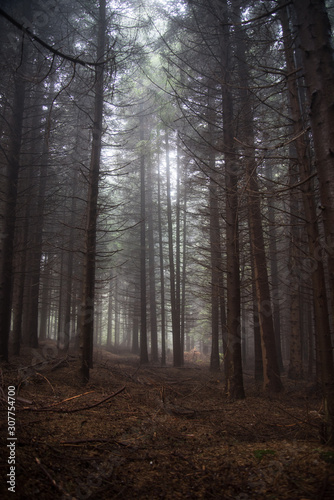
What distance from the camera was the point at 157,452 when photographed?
3449 mm

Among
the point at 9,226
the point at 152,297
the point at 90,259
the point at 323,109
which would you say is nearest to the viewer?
the point at 323,109

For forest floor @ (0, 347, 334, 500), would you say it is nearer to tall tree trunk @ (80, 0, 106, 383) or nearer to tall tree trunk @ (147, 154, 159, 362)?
tall tree trunk @ (80, 0, 106, 383)

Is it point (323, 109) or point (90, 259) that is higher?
point (323, 109)

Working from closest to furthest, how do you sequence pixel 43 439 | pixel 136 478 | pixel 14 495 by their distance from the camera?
pixel 14 495 < pixel 136 478 < pixel 43 439

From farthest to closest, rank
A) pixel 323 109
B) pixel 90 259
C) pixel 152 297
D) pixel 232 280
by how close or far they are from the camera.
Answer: pixel 152 297 < pixel 90 259 < pixel 232 280 < pixel 323 109

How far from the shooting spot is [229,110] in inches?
307

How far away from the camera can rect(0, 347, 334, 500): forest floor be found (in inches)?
101

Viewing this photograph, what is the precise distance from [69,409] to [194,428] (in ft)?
6.98

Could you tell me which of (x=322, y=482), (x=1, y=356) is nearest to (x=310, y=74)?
(x=322, y=482)

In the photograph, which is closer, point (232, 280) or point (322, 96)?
point (322, 96)

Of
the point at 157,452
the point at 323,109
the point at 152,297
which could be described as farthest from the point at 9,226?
the point at 152,297

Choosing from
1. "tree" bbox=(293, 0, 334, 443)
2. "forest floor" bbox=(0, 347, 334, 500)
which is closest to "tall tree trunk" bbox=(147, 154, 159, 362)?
"forest floor" bbox=(0, 347, 334, 500)

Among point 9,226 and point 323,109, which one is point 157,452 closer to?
point 323,109

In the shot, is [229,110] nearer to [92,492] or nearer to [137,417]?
[137,417]
